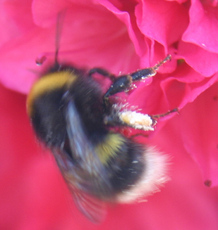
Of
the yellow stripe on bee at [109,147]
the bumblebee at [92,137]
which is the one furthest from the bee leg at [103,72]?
the yellow stripe on bee at [109,147]

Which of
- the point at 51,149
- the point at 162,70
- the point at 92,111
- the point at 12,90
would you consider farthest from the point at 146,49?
the point at 12,90

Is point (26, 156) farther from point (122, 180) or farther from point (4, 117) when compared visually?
point (122, 180)

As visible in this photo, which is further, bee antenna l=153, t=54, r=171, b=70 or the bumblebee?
bee antenna l=153, t=54, r=171, b=70

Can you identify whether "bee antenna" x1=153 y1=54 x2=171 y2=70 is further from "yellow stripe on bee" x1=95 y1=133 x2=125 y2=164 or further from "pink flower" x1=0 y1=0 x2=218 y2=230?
"yellow stripe on bee" x1=95 y1=133 x2=125 y2=164

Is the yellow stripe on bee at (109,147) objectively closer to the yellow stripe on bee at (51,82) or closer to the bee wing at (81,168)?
the bee wing at (81,168)

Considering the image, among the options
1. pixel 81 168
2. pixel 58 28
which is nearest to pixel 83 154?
pixel 81 168

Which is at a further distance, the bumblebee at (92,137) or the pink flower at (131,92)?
the pink flower at (131,92)

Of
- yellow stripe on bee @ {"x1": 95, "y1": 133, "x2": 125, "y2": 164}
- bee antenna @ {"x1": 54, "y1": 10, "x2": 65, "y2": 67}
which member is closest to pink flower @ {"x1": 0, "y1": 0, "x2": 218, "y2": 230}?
bee antenna @ {"x1": 54, "y1": 10, "x2": 65, "y2": 67}
